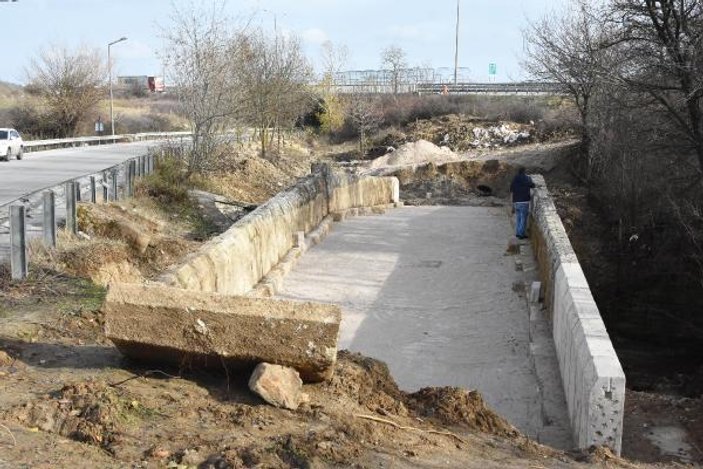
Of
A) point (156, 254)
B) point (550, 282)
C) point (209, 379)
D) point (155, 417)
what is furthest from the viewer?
point (156, 254)

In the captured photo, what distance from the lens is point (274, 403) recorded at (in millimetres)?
5262

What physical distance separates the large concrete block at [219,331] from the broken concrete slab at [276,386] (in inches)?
6.0

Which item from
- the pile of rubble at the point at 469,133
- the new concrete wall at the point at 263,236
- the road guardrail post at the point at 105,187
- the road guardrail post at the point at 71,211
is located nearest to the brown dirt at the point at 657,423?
the new concrete wall at the point at 263,236

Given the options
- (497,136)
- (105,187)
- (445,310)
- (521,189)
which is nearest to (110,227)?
(105,187)

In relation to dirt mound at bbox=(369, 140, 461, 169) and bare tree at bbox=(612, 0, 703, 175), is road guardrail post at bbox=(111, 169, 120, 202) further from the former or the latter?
dirt mound at bbox=(369, 140, 461, 169)

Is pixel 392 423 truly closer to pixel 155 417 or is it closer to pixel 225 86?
pixel 155 417

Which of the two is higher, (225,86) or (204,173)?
(225,86)

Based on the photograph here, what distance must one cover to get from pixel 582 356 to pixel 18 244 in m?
5.73

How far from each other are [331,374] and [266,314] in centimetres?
72

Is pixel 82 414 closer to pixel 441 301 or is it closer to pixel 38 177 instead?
pixel 441 301

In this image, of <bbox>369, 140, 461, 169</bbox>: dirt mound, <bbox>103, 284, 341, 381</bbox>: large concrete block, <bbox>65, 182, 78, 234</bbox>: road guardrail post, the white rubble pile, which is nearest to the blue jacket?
<bbox>65, 182, 78, 234</bbox>: road guardrail post

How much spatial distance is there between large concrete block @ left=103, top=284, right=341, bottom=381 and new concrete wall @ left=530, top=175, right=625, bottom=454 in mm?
2174

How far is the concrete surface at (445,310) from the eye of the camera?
8664mm

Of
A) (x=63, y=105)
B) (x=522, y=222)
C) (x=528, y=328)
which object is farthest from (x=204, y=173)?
(x=63, y=105)
